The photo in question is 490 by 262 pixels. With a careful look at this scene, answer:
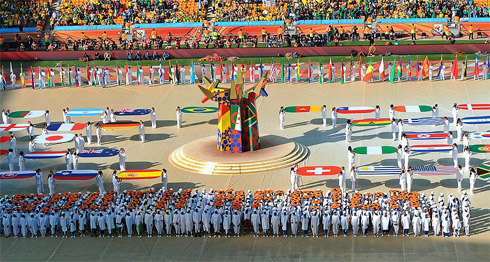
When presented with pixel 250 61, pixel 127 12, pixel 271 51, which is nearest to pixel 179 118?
pixel 250 61

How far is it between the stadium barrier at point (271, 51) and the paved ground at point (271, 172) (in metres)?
7.25

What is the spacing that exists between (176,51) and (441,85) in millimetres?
21788

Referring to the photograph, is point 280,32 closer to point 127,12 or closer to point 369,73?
point 369,73

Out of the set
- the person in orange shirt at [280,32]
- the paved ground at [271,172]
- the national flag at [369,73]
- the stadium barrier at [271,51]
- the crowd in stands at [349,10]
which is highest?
the crowd in stands at [349,10]

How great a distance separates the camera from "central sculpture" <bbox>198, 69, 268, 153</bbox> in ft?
154

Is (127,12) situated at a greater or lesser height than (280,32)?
greater

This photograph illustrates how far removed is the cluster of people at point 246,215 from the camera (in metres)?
37.9

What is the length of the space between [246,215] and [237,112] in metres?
9.39

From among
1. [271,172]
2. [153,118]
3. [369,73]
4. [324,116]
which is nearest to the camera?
[271,172]

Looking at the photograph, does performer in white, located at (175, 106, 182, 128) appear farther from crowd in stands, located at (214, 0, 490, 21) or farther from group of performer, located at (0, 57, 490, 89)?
crowd in stands, located at (214, 0, 490, 21)

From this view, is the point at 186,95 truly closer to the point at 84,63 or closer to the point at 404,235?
Result: the point at 84,63

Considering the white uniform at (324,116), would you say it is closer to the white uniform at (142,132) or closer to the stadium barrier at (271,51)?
the white uniform at (142,132)

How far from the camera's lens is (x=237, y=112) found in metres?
46.8

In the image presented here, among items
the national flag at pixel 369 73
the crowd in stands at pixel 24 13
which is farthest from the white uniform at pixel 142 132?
the crowd in stands at pixel 24 13
